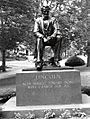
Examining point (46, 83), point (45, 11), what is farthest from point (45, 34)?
point (46, 83)

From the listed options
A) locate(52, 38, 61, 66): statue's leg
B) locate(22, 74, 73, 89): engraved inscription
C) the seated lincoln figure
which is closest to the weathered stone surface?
locate(22, 74, 73, 89): engraved inscription

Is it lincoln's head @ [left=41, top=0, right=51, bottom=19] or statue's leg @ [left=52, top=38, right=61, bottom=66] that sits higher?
lincoln's head @ [left=41, top=0, right=51, bottom=19]

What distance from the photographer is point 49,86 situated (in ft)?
25.6

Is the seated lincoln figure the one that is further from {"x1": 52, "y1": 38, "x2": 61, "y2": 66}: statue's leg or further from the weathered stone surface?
the weathered stone surface

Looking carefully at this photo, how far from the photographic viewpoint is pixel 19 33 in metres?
18.8

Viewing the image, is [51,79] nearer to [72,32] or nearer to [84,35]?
[72,32]

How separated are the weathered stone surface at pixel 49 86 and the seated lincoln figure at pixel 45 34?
86cm

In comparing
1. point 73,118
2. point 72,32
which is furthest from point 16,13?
point 73,118

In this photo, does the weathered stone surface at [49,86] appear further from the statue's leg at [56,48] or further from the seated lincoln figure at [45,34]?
the statue's leg at [56,48]

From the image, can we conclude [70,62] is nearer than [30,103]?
No

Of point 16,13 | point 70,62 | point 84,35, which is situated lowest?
point 70,62

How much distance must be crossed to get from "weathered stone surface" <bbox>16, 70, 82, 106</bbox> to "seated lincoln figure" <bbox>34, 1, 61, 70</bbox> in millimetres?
857

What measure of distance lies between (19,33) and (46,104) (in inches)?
454

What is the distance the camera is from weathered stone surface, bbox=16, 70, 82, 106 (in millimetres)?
7773
